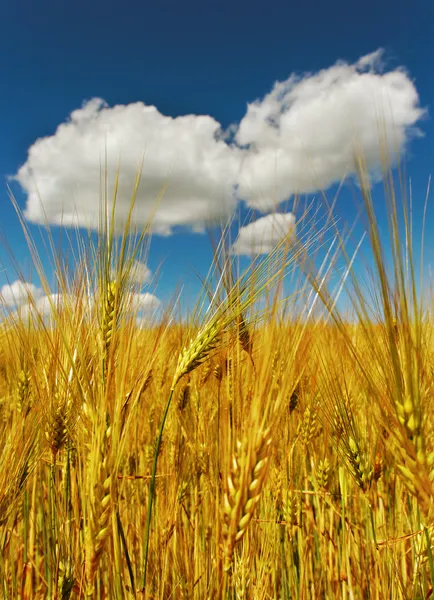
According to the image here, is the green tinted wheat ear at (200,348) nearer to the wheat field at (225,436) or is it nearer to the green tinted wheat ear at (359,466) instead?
the wheat field at (225,436)

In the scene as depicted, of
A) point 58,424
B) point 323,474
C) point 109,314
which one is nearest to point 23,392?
point 58,424

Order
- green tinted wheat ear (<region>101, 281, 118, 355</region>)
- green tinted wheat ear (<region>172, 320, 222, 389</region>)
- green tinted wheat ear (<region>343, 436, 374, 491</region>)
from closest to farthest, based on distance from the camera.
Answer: green tinted wheat ear (<region>101, 281, 118, 355</region>) < green tinted wheat ear (<region>172, 320, 222, 389</region>) < green tinted wheat ear (<region>343, 436, 374, 491</region>)

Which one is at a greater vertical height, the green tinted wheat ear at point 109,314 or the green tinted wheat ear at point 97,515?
the green tinted wheat ear at point 109,314

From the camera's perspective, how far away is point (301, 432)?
2.01 meters

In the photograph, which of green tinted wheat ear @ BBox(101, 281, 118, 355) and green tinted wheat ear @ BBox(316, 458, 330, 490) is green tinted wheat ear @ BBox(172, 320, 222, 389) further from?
green tinted wheat ear @ BBox(316, 458, 330, 490)

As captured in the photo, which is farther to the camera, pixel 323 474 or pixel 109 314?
pixel 323 474

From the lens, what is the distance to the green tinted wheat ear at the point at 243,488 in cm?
85

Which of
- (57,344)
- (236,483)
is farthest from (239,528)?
(57,344)

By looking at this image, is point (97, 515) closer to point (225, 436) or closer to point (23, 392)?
point (225, 436)

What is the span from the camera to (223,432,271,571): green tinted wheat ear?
0.85m

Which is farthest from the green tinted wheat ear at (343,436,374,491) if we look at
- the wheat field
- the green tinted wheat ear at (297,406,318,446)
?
the green tinted wheat ear at (297,406,318,446)

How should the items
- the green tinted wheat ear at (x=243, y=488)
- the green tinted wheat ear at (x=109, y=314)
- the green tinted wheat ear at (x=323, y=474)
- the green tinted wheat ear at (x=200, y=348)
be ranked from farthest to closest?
1. the green tinted wheat ear at (x=323, y=474)
2. the green tinted wheat ear at (x=200, y=348)
3. the green tinted wheat ear at (x=109, y=314)
4. the green tinted wheat ear at (x=243, y=488)

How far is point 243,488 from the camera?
87 cm

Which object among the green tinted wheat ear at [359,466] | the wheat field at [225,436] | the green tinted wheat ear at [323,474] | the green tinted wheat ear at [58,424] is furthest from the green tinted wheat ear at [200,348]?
the green tinted wheat ear at [323,474]
